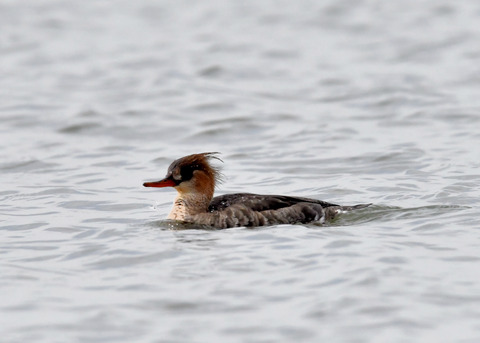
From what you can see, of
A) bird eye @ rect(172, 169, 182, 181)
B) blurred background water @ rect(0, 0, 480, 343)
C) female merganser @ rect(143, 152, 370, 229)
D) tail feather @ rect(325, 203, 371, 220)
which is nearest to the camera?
blurred background water @ rect(0, 0, 480, 343)

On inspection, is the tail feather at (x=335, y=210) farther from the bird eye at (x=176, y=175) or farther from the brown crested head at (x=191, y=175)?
the bird eye at (x=176, y=175)

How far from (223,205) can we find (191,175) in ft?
1.96

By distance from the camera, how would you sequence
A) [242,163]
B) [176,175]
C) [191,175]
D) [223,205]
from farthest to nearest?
[242,163], [191,175], [176,175], [223,205]

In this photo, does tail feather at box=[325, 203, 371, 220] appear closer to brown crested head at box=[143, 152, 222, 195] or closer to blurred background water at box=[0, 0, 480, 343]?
blurred background water at box=[0, 0, 480, 343]

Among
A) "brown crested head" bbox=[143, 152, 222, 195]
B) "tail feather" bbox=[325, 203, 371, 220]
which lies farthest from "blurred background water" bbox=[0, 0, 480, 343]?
"brown crested head" bbox=[143, 152, 222, 195]

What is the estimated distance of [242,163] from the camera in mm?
15156

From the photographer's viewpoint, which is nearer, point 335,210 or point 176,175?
point 335,210

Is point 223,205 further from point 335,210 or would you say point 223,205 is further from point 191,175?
point 335,210

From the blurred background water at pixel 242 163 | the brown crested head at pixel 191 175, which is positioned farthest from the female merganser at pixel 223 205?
the blurred background water at pixel 242 163

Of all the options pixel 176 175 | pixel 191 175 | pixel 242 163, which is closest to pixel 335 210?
pixel 191 175

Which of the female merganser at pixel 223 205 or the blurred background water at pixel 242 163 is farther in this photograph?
the female merganser at pixel 223 205

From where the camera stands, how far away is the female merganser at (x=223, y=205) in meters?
10.9

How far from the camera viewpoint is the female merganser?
35.8 ft

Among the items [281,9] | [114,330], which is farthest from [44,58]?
[114,330]
